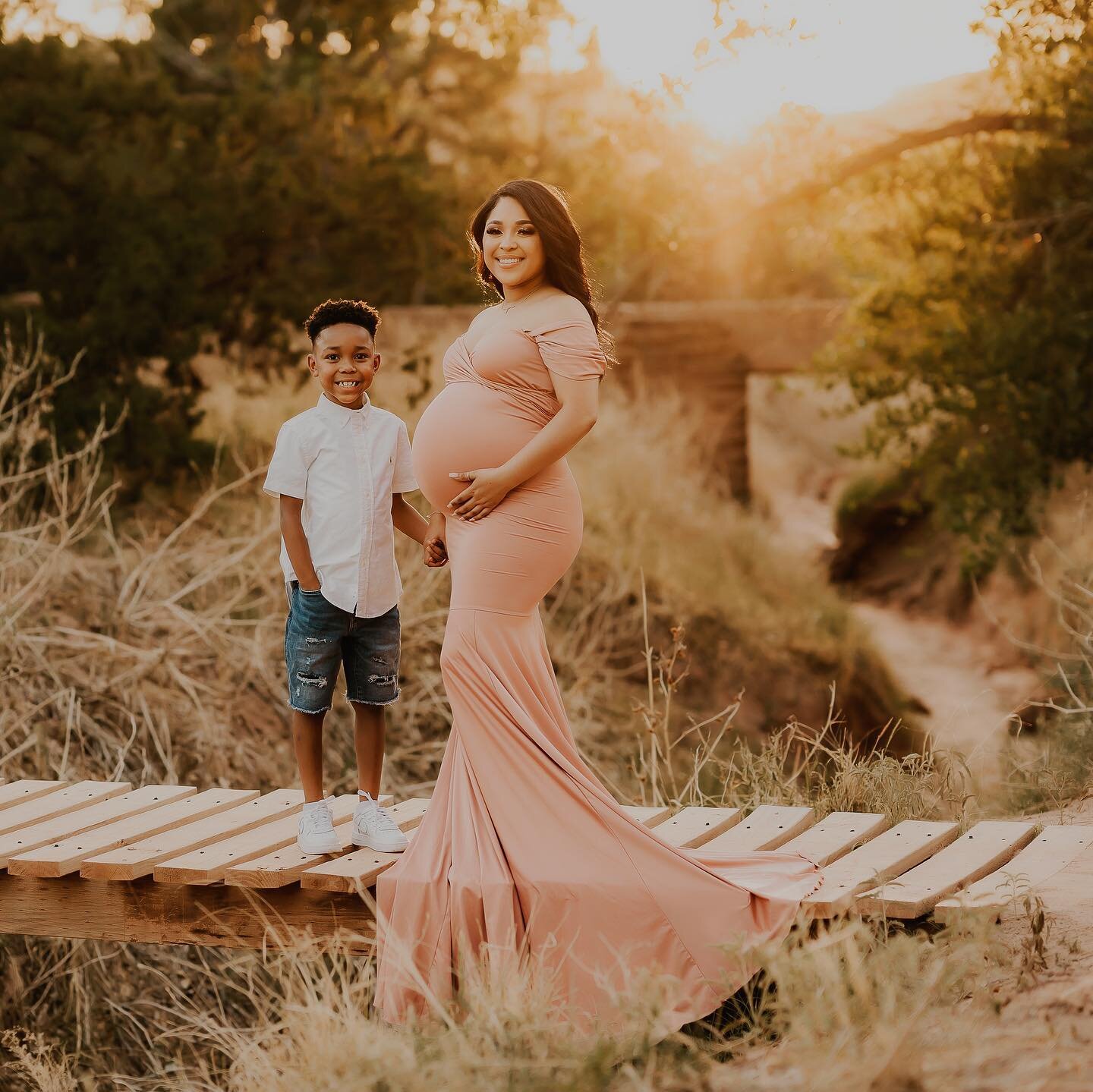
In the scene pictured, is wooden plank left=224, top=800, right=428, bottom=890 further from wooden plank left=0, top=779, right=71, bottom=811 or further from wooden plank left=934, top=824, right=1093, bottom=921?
wooden plank left=934, top=824, right=1093, bottom=921

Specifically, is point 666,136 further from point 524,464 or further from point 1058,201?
point 524,464

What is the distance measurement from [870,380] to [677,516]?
98.3 inches

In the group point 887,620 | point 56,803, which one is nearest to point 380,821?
point 56,803

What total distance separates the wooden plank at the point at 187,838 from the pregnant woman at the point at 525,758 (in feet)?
2.87

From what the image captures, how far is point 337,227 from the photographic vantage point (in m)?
12.4

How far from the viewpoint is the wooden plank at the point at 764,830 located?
4648 mm

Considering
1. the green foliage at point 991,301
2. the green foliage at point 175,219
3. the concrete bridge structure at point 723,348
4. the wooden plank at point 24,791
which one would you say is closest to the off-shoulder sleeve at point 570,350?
the wooden plank at point 24,791

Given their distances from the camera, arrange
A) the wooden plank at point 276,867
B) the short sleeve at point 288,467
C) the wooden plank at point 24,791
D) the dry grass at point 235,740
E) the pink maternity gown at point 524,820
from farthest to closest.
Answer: the wooden plank at point 24,791
the wooden plank at point 276,867
the short sleeve at point 288,467
the pink maternity gown at point 524,820
the dry grass at point 235,740

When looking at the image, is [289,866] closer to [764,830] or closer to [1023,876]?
[764,830]

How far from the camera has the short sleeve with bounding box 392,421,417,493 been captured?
428 centimetres

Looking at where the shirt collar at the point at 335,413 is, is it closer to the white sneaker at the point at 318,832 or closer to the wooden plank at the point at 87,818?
the white sneaker at the point at 318,832

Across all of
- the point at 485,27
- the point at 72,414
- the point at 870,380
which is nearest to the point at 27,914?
the point at 72,414

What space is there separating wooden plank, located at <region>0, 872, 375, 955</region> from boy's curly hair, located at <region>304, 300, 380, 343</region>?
163 centimetres

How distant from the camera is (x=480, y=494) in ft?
12.6
